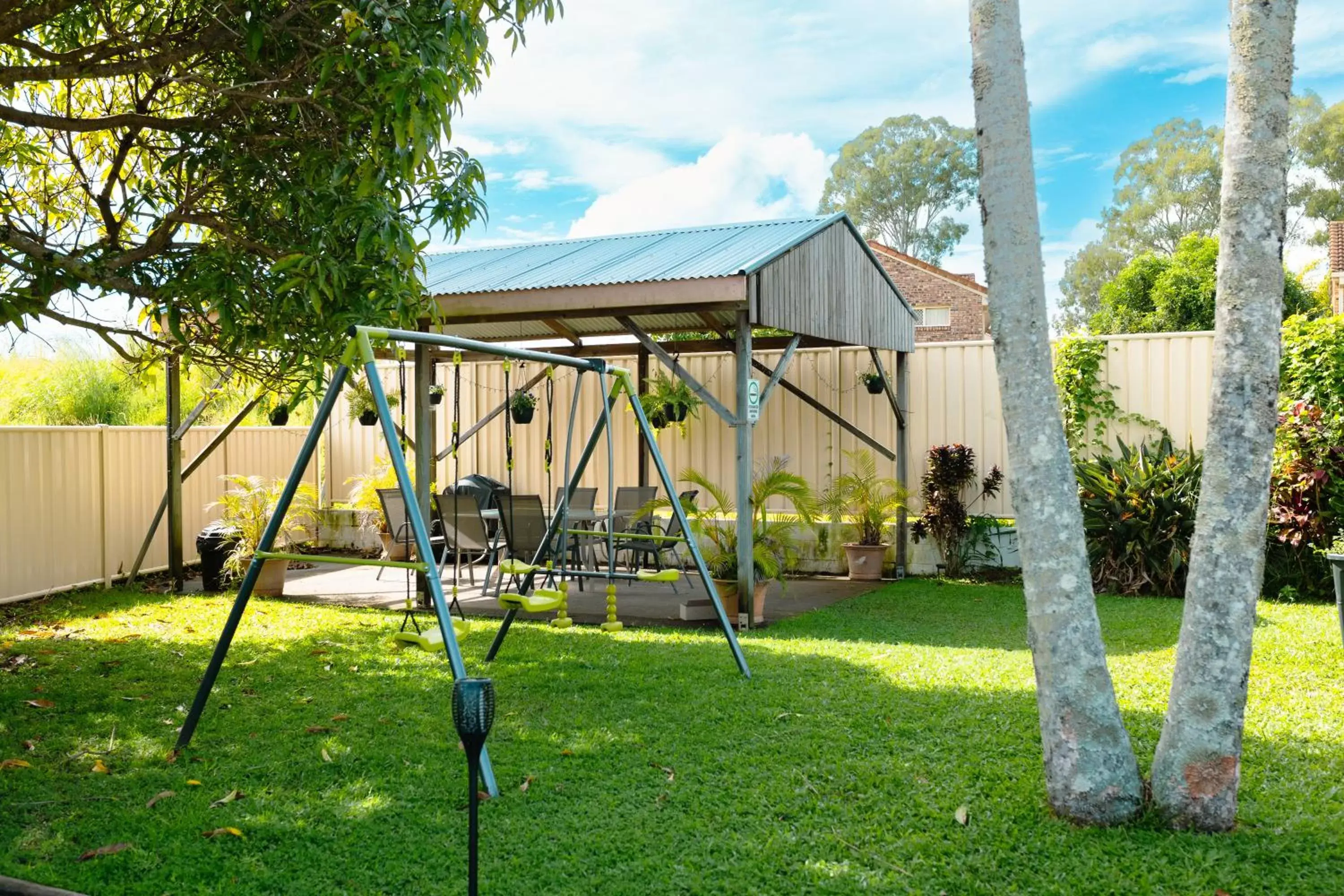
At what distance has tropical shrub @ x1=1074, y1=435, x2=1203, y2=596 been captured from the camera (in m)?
9.93

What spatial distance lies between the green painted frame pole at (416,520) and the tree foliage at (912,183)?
161 feet

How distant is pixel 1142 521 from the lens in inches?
395

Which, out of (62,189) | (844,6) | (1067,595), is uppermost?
(844,6)

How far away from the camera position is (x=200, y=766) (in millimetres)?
4812

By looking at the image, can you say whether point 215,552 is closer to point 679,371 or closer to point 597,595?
point 597,595

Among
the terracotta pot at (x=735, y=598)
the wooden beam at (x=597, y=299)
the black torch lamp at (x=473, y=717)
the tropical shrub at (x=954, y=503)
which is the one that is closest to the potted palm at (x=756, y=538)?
the terracotta pot at (x=735, y=598)

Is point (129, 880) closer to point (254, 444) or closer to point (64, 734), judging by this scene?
point (64, 734)

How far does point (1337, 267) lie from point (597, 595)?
1178 inches

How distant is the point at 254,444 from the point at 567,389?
393 centimetres

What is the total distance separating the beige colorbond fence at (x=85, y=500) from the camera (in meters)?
9.51

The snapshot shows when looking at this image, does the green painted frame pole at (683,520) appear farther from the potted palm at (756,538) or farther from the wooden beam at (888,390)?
the wooden beam at (888,390)

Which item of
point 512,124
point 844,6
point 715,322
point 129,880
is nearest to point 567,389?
point 715,322

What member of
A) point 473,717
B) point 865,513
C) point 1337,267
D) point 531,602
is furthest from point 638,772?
point 1337,267

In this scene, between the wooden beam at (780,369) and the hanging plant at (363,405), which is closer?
the wooden beam at (780,369)
